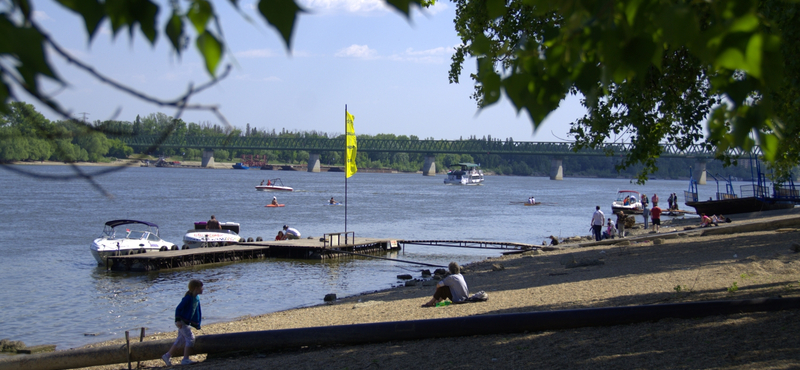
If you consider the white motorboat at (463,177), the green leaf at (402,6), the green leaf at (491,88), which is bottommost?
the green leaf at (491,88)

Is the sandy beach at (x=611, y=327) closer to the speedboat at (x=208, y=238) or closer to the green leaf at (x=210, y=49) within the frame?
the green leaf at (x=210, y=49)

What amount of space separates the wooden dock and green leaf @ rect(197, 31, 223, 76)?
26463 millimetres

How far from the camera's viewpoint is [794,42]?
8.17 m

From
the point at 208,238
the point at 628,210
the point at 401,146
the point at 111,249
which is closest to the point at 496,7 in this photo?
the point at 111,249

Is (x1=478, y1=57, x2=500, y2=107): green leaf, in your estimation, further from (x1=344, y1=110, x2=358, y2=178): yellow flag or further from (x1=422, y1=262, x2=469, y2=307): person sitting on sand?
(x1=344, y1=110, x2=358, y2=178): yellow flag

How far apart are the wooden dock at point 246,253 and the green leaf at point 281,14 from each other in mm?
26520

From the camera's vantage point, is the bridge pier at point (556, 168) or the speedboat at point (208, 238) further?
the bridge pier at point (556, 168)

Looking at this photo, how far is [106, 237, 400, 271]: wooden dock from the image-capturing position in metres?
26.9

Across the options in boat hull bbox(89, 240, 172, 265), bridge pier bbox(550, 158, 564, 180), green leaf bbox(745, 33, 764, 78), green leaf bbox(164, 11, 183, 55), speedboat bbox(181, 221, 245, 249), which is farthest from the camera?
bridge pier bbox(550, 158, 564, 180)

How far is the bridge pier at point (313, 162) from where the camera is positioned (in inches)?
7584

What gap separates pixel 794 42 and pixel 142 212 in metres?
58.5

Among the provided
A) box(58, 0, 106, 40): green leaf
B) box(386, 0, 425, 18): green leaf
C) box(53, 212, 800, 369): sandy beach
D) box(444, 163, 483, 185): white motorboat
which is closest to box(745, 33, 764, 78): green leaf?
box(386, 0, 425, 18): green leaf

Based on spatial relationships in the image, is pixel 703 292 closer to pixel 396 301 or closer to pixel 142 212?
pixel 396 301

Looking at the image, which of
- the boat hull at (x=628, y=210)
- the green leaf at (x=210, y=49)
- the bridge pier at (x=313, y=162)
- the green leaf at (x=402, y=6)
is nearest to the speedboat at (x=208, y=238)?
the green leaf at (x=210, y=49)
